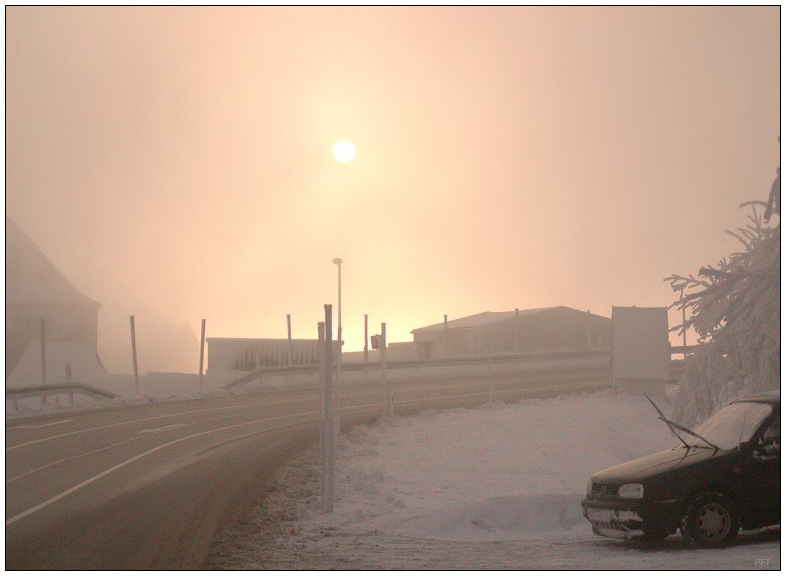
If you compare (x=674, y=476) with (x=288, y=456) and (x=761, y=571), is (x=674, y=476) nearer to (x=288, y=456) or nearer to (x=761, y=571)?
(x=761, y=571)

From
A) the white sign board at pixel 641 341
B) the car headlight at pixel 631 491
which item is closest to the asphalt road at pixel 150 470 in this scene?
the car headlight at pixel 631 491

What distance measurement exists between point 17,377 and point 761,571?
158 feet

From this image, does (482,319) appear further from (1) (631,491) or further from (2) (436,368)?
(1) (631,491)

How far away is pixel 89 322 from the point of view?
5972 centimetres

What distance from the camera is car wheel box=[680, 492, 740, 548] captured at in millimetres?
11164

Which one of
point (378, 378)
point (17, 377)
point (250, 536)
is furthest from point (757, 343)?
point (17, 377)

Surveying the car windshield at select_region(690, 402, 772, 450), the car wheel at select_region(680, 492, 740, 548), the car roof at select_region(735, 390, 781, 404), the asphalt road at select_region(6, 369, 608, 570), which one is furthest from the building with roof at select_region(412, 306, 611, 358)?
the car wheel at select_region(680, 492, 740, 548)

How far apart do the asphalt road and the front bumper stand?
4.86m

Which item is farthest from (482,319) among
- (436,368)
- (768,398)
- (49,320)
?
(768,398)

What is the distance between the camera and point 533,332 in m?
68.2

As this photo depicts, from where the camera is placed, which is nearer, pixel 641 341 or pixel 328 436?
pixel 328 436

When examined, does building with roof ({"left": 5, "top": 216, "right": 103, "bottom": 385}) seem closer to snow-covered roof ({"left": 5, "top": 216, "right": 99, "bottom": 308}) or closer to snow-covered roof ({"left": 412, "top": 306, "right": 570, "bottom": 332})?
snow-covered roof ({"left": 5, "top": 216, "right": 99, "bottom": 308})

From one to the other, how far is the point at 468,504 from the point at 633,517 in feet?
10.8

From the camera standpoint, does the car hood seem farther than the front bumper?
Yes
